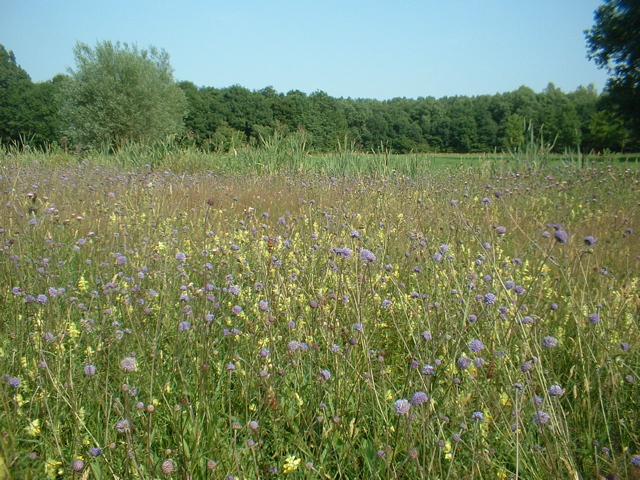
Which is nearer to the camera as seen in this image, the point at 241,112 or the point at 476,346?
the point at 476,346

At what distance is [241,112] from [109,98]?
3400cm

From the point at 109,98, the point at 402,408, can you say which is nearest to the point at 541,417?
the point at 402,408

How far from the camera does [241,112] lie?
6125 centimetres

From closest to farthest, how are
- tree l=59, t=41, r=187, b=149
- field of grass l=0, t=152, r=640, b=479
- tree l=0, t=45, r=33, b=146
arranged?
field of grass l=0, t=152, r=640, b=479 < tree l=59, t=41, r=187, b=149 < tree l=0, t=45, r=33, b=146

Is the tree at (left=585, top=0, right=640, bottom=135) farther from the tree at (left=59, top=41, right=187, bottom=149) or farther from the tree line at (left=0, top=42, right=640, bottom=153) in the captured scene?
the tree at (left=59, top=41, right=187, bottom=149)

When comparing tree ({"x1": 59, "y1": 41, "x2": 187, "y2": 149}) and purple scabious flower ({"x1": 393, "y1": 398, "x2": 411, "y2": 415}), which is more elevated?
tree ({"x1": 59, "y1": 41, "x2": 187, "y2": 149})

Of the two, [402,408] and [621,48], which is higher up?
[621,48]

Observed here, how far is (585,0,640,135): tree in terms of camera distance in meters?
20.6

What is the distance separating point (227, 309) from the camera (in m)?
2.25

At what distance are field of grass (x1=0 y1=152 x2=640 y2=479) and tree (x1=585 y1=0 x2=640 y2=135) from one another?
22649 mm

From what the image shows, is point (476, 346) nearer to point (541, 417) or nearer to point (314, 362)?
point (541, 417)

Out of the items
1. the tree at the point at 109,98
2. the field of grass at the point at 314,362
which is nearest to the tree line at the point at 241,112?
the tree at the point at 109,98

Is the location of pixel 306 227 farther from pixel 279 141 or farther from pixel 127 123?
pixel 127 123

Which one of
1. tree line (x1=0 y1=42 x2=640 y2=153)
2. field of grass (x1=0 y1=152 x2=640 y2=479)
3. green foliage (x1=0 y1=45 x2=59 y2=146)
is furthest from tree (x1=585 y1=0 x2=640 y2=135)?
green foliage (x1=0 y1=45 x2=59 y2=146)
